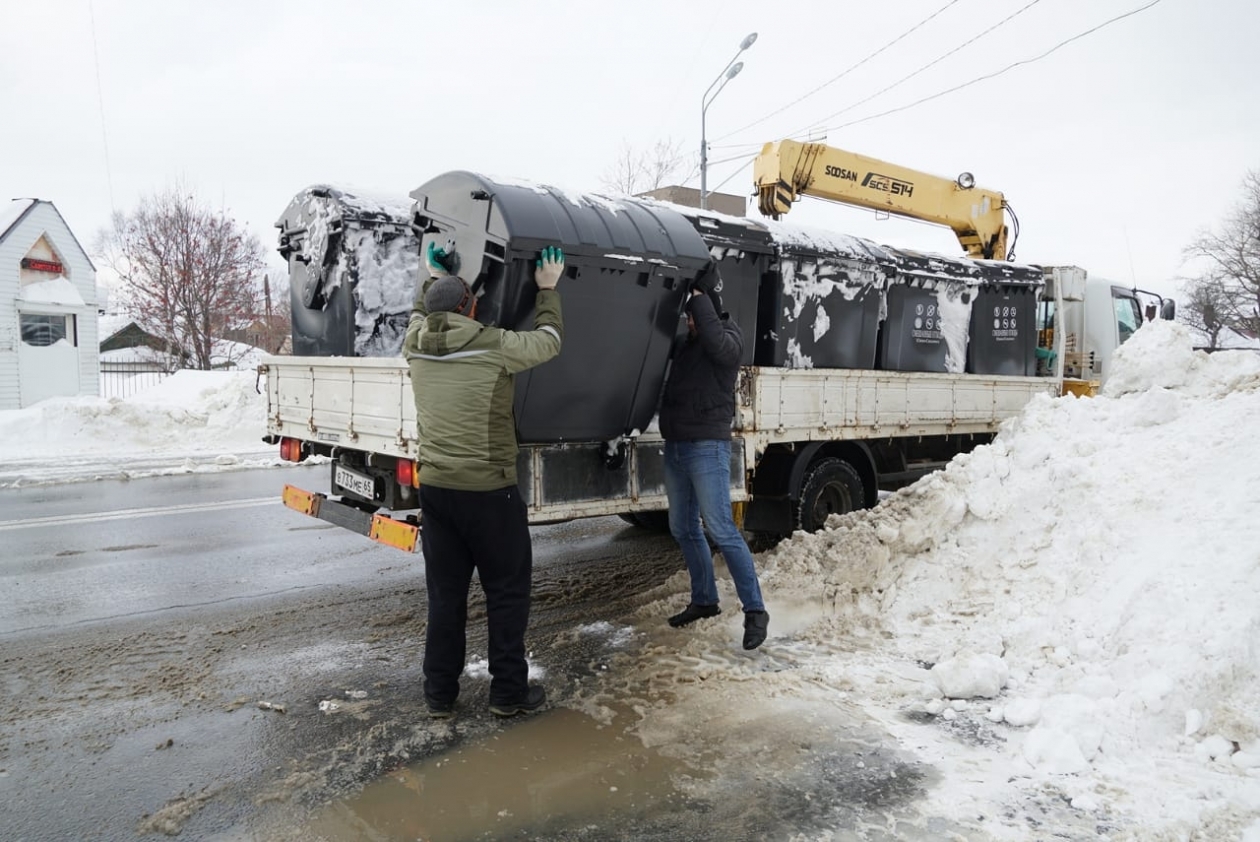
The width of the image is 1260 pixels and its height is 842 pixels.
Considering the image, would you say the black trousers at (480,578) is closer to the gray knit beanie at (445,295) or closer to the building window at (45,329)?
the gray knit beanie at (445,295)

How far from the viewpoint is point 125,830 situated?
9.73 feet

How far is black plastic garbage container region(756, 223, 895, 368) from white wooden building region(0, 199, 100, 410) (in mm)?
21327

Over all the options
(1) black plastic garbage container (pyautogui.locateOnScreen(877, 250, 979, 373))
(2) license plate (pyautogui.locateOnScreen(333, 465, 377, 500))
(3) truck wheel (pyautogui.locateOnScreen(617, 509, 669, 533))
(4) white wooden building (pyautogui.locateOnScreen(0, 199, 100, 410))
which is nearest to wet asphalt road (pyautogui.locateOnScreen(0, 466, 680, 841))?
(3) truck wheel (pyautogui.locateOnScreen(617, 509, 669, 533))

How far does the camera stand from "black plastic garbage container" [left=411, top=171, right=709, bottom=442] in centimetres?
417

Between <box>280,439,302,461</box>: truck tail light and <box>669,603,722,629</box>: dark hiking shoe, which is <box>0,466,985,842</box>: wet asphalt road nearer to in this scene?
<box>669,603,722,629</box>: dark hiking shoe

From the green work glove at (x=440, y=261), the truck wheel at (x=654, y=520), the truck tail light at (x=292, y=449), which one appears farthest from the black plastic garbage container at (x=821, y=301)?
the truck tail light at (x=292, y=449)

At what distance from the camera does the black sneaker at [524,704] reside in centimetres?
384

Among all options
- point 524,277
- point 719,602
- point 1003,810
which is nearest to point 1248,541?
point 1003,810

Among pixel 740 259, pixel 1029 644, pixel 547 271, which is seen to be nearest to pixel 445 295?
pixel 547 271

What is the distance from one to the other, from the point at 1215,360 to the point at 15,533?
1029cm

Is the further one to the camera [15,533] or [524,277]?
[15,533]

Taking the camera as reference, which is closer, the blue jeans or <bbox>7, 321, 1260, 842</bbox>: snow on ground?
<bbox>7, 321, 1260, 842</bbox>: snow on ground

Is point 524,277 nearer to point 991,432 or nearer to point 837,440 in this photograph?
point 837,440

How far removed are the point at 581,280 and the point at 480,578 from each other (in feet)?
5.41
